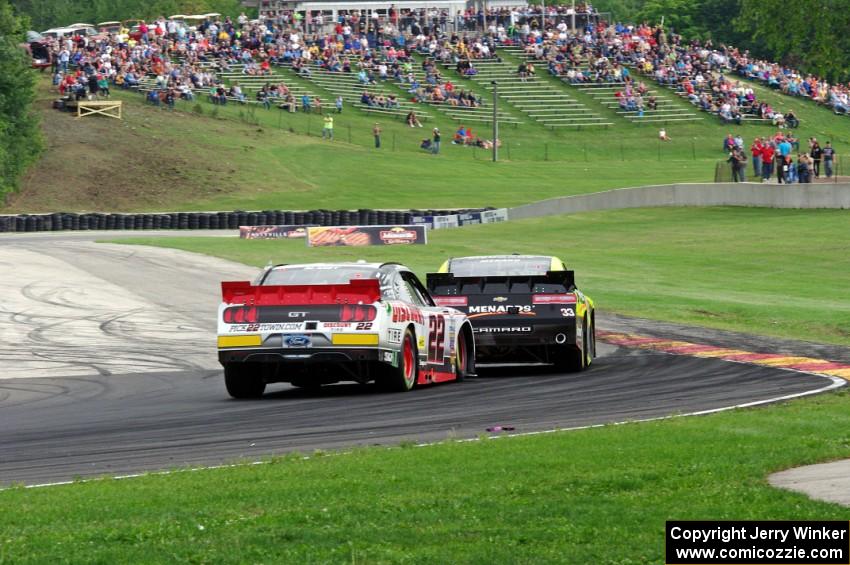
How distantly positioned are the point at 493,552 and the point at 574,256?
35526 millimetres

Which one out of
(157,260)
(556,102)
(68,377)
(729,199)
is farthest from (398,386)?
(556,102)

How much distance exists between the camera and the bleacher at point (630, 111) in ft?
275

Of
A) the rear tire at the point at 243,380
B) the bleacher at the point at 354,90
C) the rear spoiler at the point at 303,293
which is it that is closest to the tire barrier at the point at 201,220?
the bleacher at the point at 354,90

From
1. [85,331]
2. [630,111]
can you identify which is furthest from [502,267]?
[630,111]

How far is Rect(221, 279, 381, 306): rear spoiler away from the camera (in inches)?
582

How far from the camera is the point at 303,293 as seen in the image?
48.9ft

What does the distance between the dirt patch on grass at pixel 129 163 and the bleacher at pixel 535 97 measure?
17776mm

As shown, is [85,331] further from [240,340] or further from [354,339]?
[354,339]

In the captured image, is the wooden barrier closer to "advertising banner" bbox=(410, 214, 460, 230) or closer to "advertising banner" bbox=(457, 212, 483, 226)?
"advertising banner" bbox=(457, 212, 483, 226)

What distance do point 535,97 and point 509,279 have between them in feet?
225

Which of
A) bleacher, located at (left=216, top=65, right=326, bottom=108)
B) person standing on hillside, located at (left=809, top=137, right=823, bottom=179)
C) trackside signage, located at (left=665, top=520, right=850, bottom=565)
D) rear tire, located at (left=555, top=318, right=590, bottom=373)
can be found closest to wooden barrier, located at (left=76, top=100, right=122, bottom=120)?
bleacher, located at (left=216, top=65, right=326, bottom=108)

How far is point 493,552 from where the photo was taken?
6.60m

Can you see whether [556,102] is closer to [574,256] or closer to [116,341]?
[574,256]

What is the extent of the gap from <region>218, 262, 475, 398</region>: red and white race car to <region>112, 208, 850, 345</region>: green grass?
9552mm
